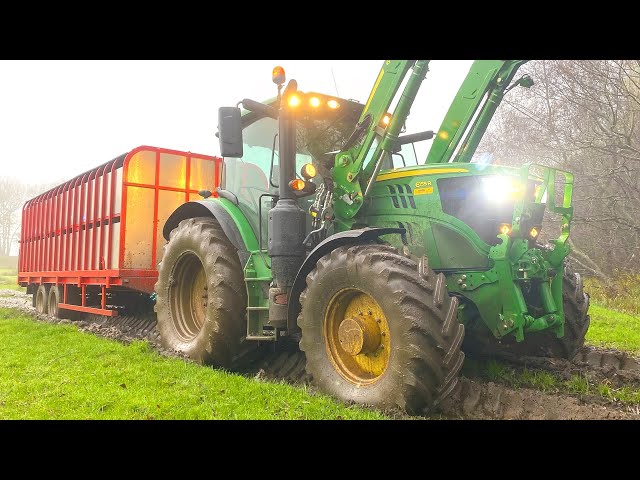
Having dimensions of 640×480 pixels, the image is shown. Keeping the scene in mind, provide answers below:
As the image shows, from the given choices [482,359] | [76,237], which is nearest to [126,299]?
[76,237]

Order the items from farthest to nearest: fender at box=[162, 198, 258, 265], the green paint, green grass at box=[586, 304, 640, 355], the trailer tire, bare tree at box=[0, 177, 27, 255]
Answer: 1. bare tree at box=[0, 177, 27, 255]
2. the trailer tire
3. green grass at box=[586, 304, 640, 355]
4. fender at box=[162, 198, 258, 265]
5. the green paint

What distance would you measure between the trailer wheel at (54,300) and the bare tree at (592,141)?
9.53 m

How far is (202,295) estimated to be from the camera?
6285 mm

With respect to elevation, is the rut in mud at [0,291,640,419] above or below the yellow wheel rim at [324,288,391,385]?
below

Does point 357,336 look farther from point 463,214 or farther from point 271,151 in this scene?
point 271,151

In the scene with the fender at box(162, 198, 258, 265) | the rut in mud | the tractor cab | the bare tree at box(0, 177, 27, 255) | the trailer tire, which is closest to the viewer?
the rut in mud

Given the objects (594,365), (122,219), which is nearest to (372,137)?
(594,365)

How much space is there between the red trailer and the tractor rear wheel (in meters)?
4.59

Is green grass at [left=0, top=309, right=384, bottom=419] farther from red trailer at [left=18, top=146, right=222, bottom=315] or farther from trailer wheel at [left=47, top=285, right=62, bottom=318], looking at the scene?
trailer wheel at [left=47, top=285, right=62, bottom=318]

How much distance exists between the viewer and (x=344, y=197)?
491 centimetres

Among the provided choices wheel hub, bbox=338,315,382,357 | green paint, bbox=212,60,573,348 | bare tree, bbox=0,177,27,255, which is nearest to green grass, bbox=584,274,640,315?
green paint, bbox=212,60,573,348

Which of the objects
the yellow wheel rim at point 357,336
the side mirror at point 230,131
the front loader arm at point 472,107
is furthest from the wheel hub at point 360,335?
the front loader arm at point 472,107

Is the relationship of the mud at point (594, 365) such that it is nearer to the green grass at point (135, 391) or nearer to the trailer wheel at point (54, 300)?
the green grass at point (135, 391)

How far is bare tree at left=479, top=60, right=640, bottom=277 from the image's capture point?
37.8 feet
